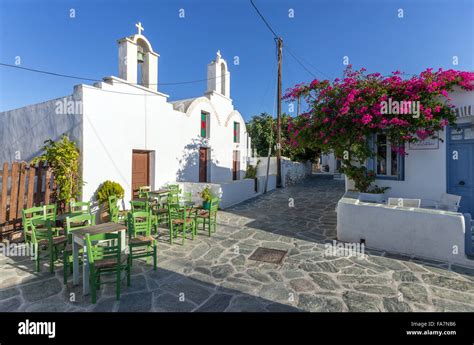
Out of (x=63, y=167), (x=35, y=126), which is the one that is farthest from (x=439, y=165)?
(x=35, y=126)

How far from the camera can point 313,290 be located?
3713mm

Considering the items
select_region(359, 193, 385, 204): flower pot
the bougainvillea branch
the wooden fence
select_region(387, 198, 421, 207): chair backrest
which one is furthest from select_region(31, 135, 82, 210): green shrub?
select_region(387, 198, 421, 207): chair backrest

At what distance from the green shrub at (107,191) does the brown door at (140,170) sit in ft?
3.99

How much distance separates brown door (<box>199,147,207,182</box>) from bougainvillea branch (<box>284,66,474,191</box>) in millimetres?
5813

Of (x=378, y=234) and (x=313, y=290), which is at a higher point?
(x=378, y=234)

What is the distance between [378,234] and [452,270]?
1345 millimetres

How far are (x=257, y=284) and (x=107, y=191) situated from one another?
5.63m

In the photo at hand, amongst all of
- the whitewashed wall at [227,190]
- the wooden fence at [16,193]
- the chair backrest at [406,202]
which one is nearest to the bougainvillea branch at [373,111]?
the chair backrest at [406,202]

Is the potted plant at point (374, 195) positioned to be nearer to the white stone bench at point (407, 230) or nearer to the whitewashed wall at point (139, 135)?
the white stone bench at point (407, 230)

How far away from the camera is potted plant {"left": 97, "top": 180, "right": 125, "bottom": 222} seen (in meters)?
7.23

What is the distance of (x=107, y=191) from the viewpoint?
7277mm
